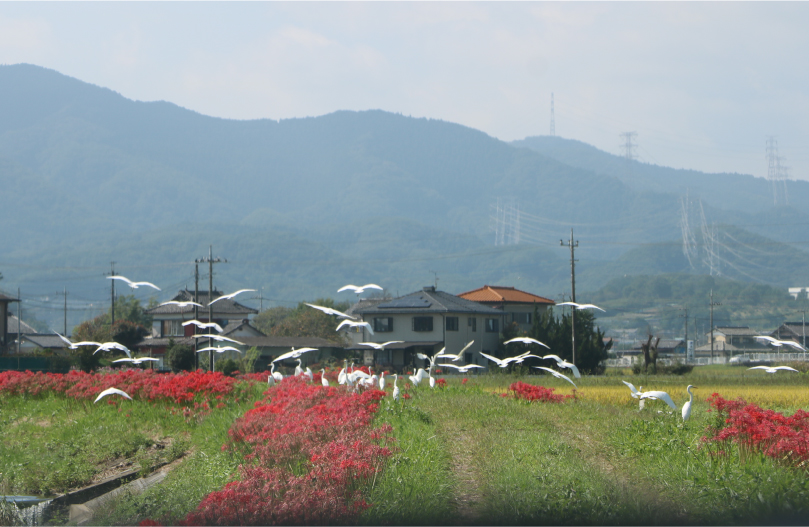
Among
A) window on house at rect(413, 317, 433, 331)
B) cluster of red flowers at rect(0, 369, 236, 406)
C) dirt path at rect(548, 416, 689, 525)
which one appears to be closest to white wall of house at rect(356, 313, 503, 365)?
window on house at rect(413, 317, 433, 331)

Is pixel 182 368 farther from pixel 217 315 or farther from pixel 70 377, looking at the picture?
pixel 217 315

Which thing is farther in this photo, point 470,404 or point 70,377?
point 70,377

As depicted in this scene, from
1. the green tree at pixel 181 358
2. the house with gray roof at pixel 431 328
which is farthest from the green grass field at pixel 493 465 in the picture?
the house with gray roof at pixel 431 328

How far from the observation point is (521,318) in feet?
200

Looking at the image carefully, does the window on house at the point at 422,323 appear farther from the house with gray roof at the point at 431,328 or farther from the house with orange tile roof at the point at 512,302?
the house with orange tile roof at the point at 512,302

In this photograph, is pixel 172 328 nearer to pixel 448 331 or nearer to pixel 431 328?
pixel 431 328

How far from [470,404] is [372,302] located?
82902 mm

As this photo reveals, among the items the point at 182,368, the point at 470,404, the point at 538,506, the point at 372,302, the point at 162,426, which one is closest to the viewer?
the point at 538,506

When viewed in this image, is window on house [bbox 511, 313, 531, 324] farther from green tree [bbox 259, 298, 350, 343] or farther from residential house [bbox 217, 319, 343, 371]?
green tree [bbox 259, 298, 350, 343]

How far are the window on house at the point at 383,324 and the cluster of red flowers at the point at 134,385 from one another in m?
34.1

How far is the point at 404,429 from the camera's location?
40.0 feet

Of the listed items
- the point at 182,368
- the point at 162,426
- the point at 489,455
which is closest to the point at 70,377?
the point at 162,426

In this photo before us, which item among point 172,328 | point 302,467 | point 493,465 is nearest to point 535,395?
point 493,465

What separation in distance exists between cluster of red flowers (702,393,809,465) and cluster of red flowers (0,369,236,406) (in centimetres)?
1101
